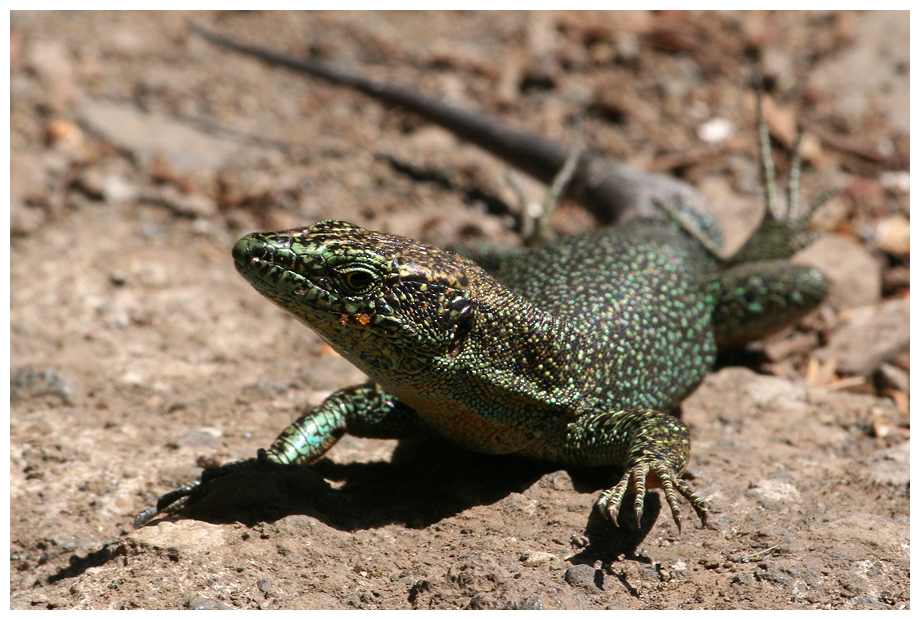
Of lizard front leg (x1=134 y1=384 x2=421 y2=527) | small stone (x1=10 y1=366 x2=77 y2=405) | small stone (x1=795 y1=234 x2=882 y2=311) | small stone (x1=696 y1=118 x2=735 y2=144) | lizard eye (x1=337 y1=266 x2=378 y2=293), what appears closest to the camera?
lizard eye (x1=337 y1=266 x2=378 y2=293)

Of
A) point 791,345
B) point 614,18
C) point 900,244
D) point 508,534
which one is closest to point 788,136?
point 900,244

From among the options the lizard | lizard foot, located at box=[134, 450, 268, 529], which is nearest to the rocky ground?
lizard foot, located at box=[134, 450, 268, 529]

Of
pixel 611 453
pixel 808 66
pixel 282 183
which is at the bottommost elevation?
pixel 611 453

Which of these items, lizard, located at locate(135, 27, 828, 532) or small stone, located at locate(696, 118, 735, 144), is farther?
small stone, located at locate(696, 118, 735, 144)

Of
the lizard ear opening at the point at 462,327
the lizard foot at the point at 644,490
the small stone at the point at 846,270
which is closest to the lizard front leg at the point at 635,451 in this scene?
the lizard foot at the point at 644,490

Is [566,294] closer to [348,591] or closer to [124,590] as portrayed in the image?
[348,591]

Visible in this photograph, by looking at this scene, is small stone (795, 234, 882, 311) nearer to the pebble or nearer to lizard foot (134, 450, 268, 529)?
the pebble

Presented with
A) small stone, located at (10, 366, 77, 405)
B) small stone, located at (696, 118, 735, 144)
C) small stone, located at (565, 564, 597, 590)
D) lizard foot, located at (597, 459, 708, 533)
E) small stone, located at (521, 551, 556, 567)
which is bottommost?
small stone, located at (10, 366, 77, 405)
